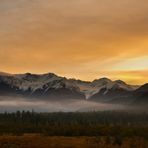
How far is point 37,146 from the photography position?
424ft

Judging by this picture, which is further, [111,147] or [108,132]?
[108,132]

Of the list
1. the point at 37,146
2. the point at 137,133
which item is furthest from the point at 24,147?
the point at 137,133

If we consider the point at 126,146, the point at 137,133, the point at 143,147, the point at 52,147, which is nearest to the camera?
the point at 143,147

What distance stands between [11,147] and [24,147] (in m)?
8.28

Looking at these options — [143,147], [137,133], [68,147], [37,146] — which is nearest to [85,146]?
[68,147]

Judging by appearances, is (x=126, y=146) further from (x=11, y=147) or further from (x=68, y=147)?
(x=11, y=147)

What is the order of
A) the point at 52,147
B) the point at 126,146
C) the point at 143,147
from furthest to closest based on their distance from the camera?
the point at 52,147 → the point at 126,146 → the point at 143,147

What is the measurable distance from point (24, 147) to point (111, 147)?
88.2 feet

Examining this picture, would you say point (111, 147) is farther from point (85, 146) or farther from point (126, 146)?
point (85, 146)

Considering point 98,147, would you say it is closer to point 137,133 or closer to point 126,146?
point 126,146

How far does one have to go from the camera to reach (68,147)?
130 metres

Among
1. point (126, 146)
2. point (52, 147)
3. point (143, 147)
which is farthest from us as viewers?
point (52, 147)

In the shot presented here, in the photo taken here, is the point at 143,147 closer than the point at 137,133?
Yes

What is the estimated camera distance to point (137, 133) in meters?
192
